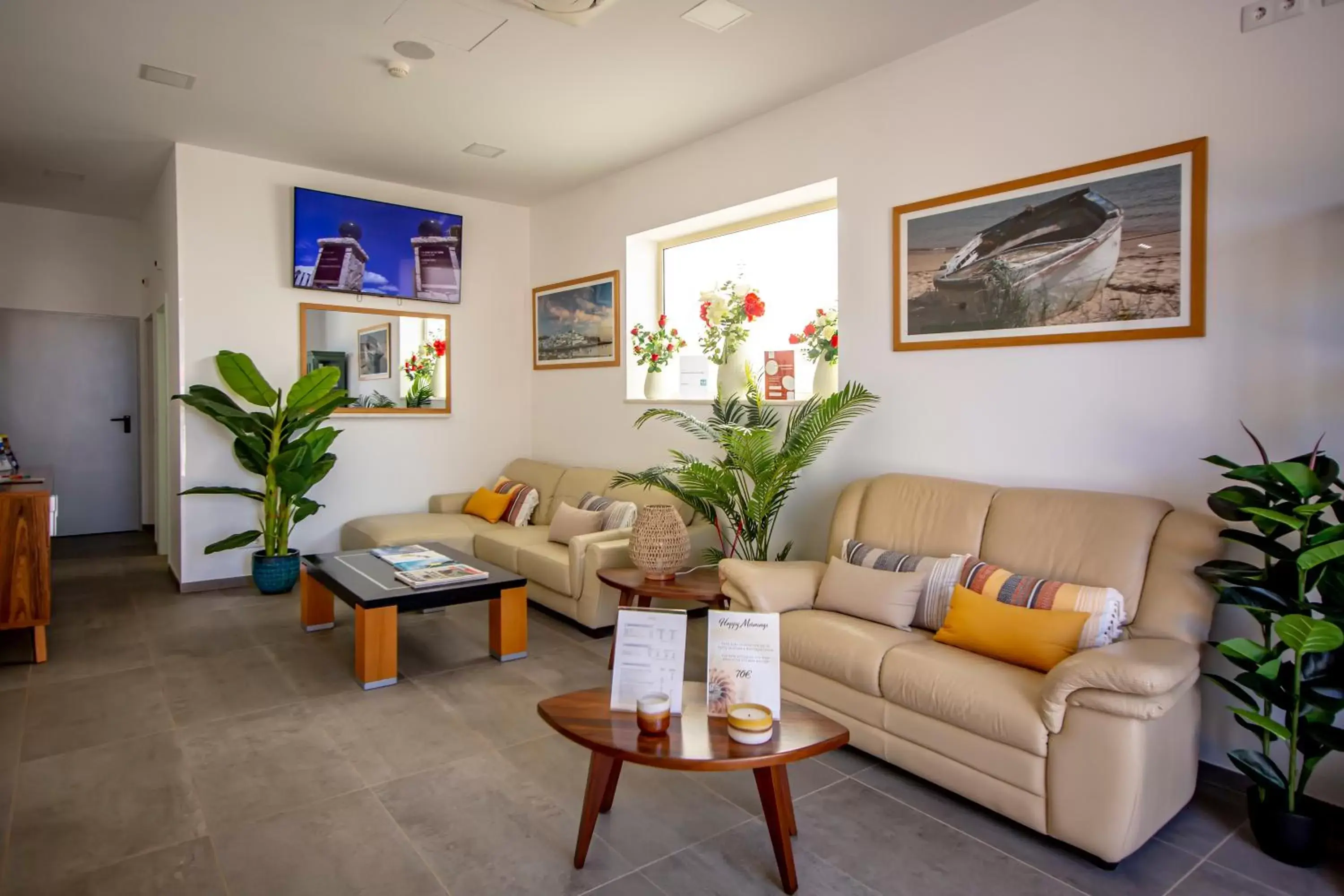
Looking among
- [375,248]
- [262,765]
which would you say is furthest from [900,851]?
[375,248]

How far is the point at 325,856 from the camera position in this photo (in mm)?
2221

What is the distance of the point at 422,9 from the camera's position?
323 centimetres

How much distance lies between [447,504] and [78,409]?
A: 394 centimetres

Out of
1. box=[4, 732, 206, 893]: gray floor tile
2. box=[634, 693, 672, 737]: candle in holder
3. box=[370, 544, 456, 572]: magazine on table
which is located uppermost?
box=[370, 544, 456, 572]: magazine on table

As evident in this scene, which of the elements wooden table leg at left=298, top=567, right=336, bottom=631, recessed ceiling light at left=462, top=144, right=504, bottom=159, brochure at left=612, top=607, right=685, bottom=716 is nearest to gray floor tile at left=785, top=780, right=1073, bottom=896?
brochure at left=612, top=607, right=685, bottom=716

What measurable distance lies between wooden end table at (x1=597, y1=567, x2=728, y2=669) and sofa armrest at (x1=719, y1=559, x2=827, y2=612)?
0.13 m

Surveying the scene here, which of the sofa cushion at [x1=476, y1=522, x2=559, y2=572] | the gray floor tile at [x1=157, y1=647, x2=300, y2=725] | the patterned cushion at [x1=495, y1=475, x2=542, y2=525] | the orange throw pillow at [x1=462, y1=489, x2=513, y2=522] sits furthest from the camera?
the orange throw pillow at [x1=462, y1=489, x2=513, y2=522]

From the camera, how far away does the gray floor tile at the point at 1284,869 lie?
2105 millimetres

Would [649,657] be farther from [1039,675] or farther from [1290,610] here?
Answer: [1290,610]

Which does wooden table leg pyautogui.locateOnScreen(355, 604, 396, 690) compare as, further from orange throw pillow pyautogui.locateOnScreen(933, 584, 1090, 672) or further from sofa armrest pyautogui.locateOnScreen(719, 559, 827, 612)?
orange throw pillow pyautogui.locateOnScreen(933, 584, 1090, 672)

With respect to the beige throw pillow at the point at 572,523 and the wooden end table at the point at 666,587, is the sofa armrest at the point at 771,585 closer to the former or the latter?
the wooden end table at the point at 666,587

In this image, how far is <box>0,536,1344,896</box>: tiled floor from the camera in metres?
2.12

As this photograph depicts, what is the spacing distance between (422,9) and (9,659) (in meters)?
3.71

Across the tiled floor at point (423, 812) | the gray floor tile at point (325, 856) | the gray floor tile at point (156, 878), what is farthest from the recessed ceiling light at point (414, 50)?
the gray floor tile at point (156, 878)
